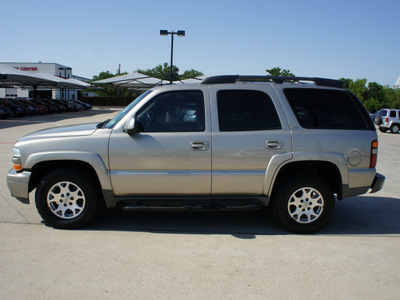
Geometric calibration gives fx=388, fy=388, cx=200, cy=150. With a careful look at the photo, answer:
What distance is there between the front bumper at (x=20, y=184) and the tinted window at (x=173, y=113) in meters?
1.54

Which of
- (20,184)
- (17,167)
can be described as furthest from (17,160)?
(20,184)

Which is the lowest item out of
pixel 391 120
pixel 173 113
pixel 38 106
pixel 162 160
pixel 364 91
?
pixel 162 160

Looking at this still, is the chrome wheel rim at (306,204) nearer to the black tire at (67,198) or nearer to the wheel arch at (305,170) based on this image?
the wheel arch at (305,170)

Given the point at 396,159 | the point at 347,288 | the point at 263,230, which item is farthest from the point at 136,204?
the point at 396,159

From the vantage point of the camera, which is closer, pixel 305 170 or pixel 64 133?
pixel 64 133

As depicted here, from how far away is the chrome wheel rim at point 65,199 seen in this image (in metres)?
4.77

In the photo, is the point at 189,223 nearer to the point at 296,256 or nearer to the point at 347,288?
the point at 296,256

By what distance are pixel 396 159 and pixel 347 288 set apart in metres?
10.0

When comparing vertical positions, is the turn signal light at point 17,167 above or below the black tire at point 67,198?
above

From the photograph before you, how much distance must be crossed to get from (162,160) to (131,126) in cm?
54

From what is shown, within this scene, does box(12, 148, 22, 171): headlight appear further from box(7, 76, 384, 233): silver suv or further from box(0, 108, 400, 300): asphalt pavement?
box(0, 108, 400, 300): asphalt pavement

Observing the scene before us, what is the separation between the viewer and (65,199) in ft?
15.7

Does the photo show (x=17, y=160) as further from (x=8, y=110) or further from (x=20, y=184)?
(x=8, y=110)

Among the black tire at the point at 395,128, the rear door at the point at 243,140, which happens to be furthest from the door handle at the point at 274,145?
the black tire at the point at 395,128
